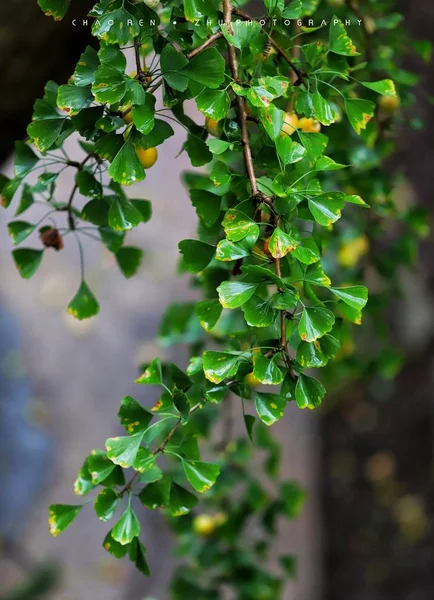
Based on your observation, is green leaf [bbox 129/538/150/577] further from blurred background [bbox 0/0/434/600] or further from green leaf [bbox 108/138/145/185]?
blurred background [bbox 0/0/434/600]

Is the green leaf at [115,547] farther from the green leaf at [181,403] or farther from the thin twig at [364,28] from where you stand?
the thin twig at [364,28]

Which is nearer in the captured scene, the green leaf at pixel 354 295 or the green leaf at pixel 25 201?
the green leaf at pixel 354 295

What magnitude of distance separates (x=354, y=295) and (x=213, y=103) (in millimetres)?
144

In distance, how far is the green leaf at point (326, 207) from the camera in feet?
1.41

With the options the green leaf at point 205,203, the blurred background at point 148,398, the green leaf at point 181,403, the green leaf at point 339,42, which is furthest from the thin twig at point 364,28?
the blurred background at point 148,398

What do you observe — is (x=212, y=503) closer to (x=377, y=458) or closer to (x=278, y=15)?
(x=278, y=15)

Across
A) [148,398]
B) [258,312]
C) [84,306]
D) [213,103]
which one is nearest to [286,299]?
[258,312]

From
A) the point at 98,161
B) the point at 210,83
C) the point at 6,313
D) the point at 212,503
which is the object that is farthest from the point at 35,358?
the point at 210,83

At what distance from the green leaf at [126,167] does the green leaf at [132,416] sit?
5.5 inches

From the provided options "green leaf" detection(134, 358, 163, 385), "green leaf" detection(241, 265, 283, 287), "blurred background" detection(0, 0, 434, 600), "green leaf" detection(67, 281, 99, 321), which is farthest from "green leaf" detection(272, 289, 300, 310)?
"blurred background" detection(0, 0, 434, 600)

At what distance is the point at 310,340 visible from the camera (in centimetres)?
42

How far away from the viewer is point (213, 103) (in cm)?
43

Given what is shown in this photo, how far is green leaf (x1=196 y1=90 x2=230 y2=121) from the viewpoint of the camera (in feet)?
1.40

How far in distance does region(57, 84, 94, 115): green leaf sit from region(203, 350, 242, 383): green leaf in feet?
0.54
